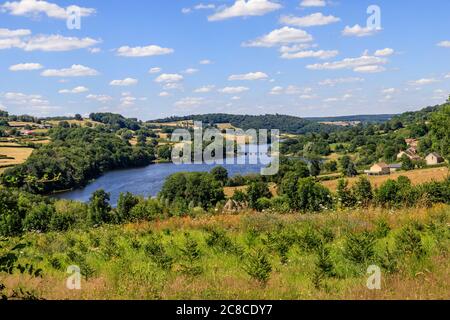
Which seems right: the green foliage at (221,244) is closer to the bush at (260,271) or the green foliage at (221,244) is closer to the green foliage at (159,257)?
the green foliage at (159,257)

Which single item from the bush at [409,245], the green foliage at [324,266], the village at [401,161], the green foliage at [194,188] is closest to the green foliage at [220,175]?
the green foliage at [194,188]

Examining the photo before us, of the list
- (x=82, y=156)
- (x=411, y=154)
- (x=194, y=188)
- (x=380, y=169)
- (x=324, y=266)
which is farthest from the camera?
(x=82, y=156)

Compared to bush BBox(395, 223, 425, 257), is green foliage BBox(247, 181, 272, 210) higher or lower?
lower

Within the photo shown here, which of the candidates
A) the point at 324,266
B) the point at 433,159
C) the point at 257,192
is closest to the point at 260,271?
the point at 324,266

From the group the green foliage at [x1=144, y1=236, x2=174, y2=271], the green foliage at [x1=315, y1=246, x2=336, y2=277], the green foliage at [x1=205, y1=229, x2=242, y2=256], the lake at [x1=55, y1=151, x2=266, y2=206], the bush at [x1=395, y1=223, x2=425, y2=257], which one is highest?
the bush at [x1=395, y1=223, x2=425, y2=257]

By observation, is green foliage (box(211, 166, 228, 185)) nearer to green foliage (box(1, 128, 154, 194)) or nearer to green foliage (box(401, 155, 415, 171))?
green foliage (box(1, 128, 154, 194))

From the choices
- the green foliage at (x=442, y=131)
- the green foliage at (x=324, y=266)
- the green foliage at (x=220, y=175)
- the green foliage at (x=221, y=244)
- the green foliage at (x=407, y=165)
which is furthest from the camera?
the green foliage at (x=407, y=165)

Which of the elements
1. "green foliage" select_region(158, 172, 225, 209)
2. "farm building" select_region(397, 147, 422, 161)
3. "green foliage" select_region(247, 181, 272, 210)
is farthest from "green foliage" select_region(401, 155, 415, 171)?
"green foliage" select_region(158, 172, 225, 209)

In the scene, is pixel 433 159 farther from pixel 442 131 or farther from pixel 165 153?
pixel 165 153
